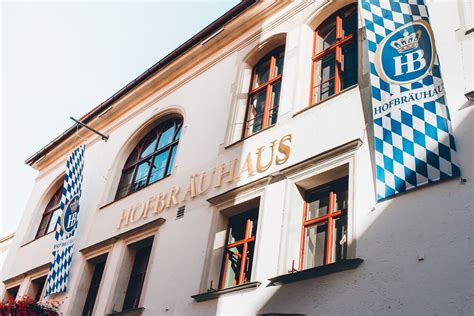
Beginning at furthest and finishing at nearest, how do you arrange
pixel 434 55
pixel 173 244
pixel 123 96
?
pixel 123 96 → pixel 173 244 → pixel 434 55

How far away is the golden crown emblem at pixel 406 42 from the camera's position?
23.2 feet

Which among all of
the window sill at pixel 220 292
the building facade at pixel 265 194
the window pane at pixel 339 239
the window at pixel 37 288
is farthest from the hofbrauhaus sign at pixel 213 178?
the window at pixel 37 288

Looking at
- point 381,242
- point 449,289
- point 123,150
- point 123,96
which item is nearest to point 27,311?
point 123,150

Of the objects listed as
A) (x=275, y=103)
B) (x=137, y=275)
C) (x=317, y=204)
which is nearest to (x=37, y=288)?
(x=137, y=275)

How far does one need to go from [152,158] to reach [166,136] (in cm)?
58

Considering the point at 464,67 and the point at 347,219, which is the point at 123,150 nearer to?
the point at 347,219

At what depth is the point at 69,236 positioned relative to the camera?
39.2 feet

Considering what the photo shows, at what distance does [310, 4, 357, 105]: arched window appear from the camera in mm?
8742

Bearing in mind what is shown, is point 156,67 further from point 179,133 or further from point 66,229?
point 66,229

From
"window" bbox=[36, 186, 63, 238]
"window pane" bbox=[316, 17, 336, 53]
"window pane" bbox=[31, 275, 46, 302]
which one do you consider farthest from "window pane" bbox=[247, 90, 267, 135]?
"window" bbox=[36, 186, 63, 238]

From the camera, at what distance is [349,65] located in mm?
8773

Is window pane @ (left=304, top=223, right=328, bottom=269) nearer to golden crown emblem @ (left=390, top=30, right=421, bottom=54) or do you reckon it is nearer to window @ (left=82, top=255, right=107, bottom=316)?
golden crown emblem @ (left=390, top=30, right=421, bottom=54)

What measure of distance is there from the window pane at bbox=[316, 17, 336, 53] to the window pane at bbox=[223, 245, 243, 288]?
147 inches

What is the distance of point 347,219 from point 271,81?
154 inches
